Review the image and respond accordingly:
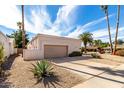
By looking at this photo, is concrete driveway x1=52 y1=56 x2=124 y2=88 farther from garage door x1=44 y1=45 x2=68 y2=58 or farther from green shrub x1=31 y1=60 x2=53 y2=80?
garage door x1=44 y1=45 x2=68 y2=58

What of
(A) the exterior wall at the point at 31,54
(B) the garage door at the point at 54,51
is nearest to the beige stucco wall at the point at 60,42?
(B) the garage door at the point at 54,51

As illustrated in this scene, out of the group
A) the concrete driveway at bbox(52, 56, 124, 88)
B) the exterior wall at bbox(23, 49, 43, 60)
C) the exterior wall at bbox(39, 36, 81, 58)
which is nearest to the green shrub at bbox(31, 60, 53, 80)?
the concrete driveway at bbox(52, 56, 124, 88)

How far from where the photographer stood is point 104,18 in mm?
29391

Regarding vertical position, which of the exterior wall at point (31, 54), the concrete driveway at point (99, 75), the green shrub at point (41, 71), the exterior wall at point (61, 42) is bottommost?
the concrete driveway at point (99, 75)

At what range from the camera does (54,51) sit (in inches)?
727

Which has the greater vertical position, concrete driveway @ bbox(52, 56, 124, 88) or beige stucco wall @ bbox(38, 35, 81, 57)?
beige stucco wall @ bbox(38, 35, 81, 57)

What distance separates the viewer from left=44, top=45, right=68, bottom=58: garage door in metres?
17.3

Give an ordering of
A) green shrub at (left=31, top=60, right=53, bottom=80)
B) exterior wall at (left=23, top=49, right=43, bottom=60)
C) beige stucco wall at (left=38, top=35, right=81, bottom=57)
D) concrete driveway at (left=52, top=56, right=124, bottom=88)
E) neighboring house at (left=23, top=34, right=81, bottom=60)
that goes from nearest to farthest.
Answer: concrete driveway at (left=52, top=56, right=124, bottom=88) < green shrub at (left=31, top=60, right=53, bottom=80) < exterior wall at (left=23, top=49, right=43, bottom=60) < neighboring house at (left=23, top=34, right=81, bottom=60) < beige stucco wall at (left=38, top=35, right=81, bottom=57)

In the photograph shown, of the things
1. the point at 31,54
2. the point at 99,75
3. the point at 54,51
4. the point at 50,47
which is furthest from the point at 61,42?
the point at 99,75

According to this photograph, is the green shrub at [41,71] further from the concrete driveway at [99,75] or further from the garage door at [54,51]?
the garage door at [54,51]

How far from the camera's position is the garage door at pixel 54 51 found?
56.7 ft

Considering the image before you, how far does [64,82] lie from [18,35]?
37909 millimetres
